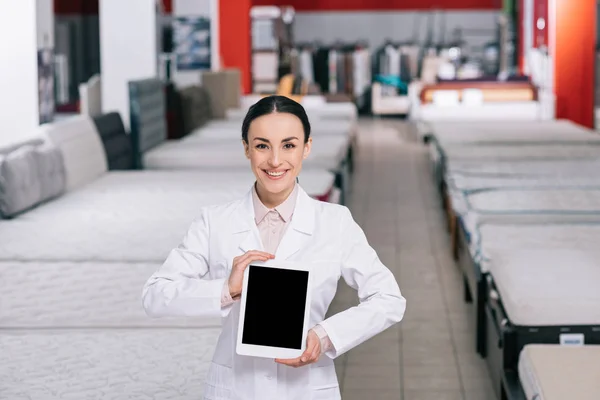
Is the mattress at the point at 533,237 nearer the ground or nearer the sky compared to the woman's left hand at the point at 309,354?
nearer the ground

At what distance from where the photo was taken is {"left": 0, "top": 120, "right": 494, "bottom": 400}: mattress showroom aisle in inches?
121

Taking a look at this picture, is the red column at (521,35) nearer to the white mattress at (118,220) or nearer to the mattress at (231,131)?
the mattress at (231,131)

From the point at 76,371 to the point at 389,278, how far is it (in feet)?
4.80

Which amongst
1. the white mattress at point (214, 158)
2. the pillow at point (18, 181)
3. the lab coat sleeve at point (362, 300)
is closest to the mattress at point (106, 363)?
the lab coat sleeve at point (362, 300)

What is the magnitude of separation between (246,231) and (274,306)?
8.1 inches

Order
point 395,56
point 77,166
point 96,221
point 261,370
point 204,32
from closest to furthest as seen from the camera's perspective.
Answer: point 261,370 < point 96,221 < point 77,166 < point 204,32 < point 395,56

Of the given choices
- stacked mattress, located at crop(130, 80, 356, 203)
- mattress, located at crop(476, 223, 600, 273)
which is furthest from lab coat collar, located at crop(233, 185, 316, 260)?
stacked mattress, located at crop(130, 80, 356, 203)

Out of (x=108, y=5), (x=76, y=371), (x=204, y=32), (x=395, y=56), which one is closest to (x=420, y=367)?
(x=76, y=371)

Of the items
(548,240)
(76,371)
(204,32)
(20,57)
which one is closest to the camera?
(76,371)

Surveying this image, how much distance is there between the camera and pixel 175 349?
11.0 feet

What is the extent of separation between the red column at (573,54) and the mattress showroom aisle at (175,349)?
19.0ft

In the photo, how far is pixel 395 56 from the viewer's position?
1836 cm

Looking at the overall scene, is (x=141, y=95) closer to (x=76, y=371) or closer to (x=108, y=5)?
(x=108, y=5)

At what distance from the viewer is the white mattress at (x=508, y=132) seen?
9031mm
